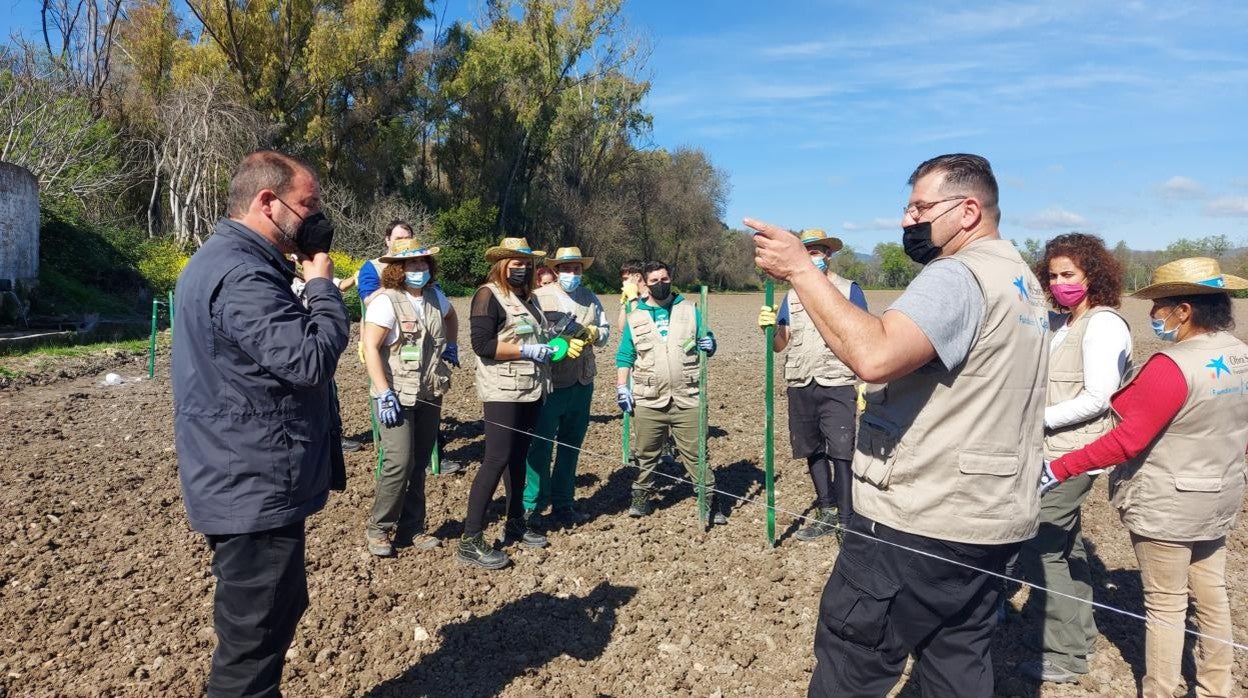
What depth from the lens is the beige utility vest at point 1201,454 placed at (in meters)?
2.87

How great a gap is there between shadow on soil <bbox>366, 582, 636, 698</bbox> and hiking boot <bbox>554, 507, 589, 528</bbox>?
105cm

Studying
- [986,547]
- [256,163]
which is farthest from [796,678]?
[256,163]

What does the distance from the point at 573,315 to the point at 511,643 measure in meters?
2.62

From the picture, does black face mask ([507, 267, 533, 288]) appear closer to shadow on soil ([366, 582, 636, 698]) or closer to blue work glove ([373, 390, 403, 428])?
blue work glove ([373, 390, 403, 428])

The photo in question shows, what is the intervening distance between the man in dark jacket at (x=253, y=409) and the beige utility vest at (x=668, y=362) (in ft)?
10.2

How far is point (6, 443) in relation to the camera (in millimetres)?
6699

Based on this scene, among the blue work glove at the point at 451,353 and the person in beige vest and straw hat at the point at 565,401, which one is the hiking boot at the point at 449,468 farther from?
the blue work glove at the point at 451,353

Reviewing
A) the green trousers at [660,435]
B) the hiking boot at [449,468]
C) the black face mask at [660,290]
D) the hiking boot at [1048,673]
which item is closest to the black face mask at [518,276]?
the black face mask at [660,290]

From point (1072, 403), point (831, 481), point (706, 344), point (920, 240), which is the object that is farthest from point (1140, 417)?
point (706, 344)

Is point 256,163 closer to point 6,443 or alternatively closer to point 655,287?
point 655,287

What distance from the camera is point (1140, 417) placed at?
2.87 m

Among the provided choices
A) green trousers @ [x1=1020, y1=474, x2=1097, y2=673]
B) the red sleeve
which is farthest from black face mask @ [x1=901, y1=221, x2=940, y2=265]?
green trousers @ [x1=1020, y1=474, x2=1097, y2=673]

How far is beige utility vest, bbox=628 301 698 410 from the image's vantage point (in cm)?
538

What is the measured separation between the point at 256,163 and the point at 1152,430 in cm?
340
